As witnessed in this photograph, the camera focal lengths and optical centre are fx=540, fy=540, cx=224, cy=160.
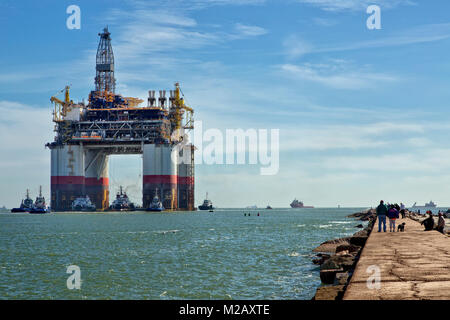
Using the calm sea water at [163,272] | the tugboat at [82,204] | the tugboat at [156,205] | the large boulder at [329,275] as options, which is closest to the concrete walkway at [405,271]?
the large boulder at [329,275]

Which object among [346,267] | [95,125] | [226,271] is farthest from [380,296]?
[95,125]

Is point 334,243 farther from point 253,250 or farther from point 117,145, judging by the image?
point 117,145

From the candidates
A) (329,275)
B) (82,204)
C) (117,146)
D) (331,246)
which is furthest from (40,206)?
(329,275)

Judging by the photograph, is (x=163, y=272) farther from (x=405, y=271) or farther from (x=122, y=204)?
(x=122, y=204)

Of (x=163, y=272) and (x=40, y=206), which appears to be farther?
(x=40, y=206)

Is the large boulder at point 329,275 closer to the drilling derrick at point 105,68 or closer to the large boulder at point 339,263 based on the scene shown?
the large boulder at point 339,263

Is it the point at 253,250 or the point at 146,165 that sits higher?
the point at 146,165
